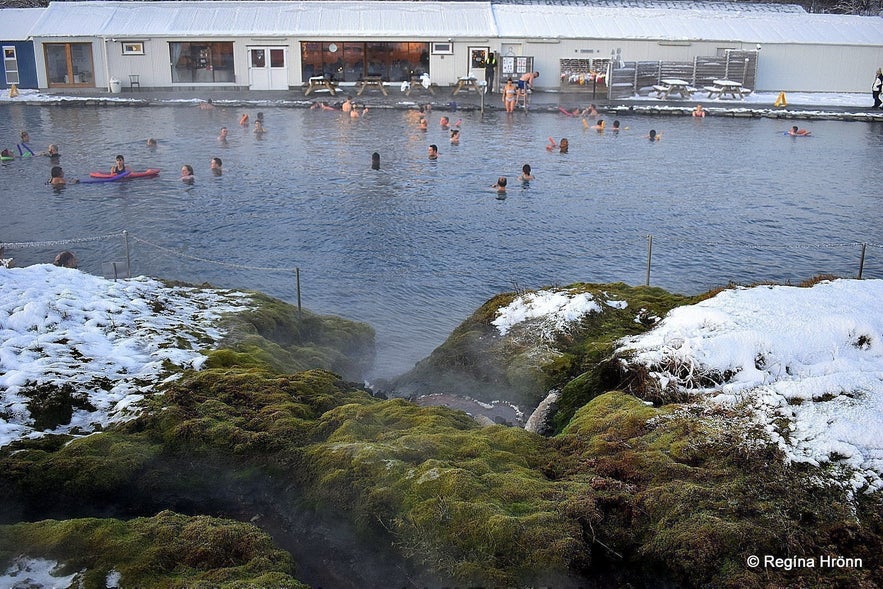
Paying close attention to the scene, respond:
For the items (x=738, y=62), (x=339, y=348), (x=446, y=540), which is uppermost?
(x=738, y=62)

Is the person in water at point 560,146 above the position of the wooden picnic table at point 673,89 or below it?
below

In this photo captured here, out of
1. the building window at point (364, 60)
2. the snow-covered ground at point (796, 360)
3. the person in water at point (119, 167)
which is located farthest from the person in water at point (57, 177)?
the building window at point (364, 60)

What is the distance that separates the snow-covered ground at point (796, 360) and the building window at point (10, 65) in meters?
44.7

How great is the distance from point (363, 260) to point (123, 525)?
11997mm

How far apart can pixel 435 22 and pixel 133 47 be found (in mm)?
16061

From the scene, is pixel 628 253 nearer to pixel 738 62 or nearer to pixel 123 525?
pixel 123 525

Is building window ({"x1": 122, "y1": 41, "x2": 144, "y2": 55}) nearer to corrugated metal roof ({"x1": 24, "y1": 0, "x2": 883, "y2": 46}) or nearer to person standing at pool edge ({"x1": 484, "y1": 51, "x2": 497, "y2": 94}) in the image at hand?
corrugated metal roof ({"x1": 24, "y1": 0, "x2": 883, "y2": 46})

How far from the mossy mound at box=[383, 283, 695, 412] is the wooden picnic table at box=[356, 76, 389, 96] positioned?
3394cm

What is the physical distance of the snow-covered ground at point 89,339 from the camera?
269 inches

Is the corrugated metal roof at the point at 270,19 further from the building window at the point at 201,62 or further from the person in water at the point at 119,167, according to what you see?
the person in water at the point at 119,167

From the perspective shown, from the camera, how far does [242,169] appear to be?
25.2 meters

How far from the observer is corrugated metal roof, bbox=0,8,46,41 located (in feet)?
141

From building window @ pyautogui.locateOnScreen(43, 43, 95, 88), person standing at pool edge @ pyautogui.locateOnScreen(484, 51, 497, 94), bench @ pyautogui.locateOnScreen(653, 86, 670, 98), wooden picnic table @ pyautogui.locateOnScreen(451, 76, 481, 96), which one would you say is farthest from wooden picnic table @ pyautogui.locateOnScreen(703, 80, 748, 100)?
building window @ pyautogui.locateOnScreen(43, 43, 95, 88)

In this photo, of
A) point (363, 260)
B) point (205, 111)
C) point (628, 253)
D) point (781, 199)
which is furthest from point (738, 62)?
point (363, 260)
